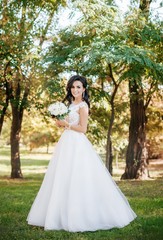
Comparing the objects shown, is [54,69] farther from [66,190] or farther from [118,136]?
[118,136]

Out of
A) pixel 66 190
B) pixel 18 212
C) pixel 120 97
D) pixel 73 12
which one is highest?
→ pixel 73 12

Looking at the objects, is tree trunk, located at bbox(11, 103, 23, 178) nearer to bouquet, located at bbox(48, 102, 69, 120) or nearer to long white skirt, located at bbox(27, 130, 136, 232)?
long white skirt, located at bbox(27, 130, 136, 232)

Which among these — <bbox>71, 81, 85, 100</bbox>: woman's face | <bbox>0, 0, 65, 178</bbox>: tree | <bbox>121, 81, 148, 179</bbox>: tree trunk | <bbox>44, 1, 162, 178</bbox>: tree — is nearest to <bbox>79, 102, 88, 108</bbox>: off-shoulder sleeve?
<bbox>71, 81, 85, 100</bbox>: woman's face

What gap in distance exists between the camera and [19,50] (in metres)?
13.9

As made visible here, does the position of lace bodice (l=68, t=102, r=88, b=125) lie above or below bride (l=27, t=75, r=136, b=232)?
above

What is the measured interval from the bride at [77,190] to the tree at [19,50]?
6914 mm

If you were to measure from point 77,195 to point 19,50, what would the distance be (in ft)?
28.7

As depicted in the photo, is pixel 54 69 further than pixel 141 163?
No

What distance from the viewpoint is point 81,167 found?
21.4 feet

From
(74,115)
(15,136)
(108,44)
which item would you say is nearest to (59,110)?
(74,115)

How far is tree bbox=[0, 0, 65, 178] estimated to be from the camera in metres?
13.7

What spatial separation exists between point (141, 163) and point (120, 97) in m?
5.50

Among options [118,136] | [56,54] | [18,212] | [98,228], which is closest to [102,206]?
[98,228]

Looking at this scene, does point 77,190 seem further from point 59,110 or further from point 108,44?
point 108,44
